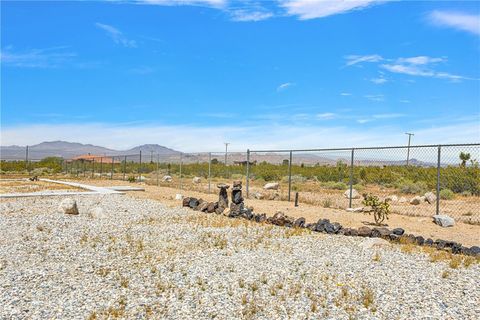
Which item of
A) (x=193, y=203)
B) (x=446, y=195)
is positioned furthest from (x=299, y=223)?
(x=446, y=195)

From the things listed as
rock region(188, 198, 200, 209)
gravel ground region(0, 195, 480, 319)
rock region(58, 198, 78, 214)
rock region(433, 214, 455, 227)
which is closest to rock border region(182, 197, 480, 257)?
gravel ground region(0, 195, 480, 319)

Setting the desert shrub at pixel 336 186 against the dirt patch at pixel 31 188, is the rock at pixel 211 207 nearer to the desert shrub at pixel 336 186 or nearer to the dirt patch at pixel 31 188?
the dirt patch at pixel 31 188

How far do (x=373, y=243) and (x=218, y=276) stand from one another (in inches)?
168

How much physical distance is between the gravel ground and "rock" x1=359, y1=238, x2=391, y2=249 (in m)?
0.06

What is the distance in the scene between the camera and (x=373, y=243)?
9938 mm

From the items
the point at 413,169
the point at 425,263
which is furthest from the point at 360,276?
the point at 413,169

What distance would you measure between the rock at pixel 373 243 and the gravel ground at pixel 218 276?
0.19 ft

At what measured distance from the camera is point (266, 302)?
20.1 ft

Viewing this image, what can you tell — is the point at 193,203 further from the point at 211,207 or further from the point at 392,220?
the point at 392,220

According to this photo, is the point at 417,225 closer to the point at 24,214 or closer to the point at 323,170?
the point at 24,214

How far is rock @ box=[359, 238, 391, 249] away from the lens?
32.1 feet

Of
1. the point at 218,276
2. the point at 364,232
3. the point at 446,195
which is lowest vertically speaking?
the point at 218,276

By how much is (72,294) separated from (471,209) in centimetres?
1772

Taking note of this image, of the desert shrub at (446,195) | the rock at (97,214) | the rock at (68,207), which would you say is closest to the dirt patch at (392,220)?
the rock at (97,214)
